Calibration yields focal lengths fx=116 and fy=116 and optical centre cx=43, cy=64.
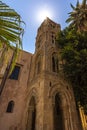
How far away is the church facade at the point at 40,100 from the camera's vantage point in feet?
34.2

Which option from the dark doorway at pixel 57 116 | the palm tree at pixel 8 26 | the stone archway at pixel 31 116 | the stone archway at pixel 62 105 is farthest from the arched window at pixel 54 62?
the palm tree at pixel 8 26

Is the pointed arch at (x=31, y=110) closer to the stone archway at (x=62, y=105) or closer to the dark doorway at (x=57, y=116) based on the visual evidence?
the stone archway at (x=62, y=105)

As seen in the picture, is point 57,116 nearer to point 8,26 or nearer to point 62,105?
point 62,105

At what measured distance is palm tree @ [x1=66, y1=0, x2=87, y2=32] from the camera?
65.6 feet

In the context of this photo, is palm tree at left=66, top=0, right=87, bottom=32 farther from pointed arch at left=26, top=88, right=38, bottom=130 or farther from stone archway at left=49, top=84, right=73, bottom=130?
pointed arch at left=26, top=88, right=38, bottom=130

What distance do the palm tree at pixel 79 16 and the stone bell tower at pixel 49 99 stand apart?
315 inches

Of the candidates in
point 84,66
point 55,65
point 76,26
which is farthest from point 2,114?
point 76,26

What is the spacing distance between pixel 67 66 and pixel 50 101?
169 inches

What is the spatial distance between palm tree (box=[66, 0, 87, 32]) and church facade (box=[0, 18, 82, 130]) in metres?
8.46

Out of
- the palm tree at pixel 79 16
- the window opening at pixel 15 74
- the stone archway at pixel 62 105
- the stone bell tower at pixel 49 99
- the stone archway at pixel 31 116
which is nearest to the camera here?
the stone bell tower at pixel 49 99

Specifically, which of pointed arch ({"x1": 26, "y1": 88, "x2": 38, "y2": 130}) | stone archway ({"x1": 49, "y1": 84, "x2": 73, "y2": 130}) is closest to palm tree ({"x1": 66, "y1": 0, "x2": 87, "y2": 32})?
stone archway ({"x1": 49, "y1": 84, "x2": 73, "y2": 130})

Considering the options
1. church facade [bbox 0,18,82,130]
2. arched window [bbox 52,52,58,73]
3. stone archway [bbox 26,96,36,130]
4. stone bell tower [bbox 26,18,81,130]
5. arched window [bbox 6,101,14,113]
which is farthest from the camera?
arched window [bbox 52,52,58,73]

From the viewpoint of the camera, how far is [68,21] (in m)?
21.5

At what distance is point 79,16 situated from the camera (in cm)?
2030
